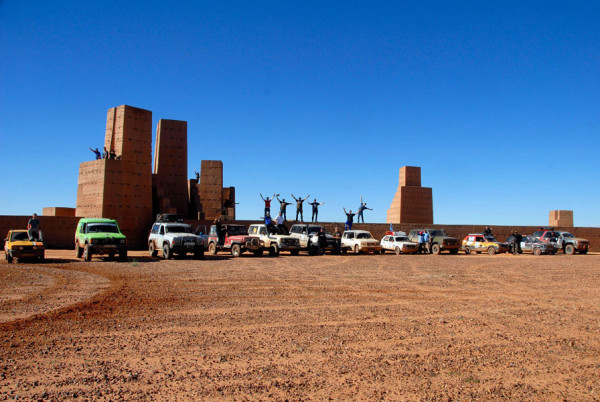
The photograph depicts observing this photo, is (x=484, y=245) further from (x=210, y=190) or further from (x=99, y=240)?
(x=99, y=240)

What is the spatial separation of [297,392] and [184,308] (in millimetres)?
5027

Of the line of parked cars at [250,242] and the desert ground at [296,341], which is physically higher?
the line of parked cars at [250,242]

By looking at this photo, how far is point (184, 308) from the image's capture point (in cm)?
959

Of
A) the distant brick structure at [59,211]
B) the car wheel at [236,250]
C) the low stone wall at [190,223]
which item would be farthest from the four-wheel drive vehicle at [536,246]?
the distant brick structure at [59,211]

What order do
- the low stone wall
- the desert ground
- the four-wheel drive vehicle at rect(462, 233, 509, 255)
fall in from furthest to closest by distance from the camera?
1. the four-wheel drive vehicle at rect(462, 233, 509, 255)
2. the low stone wall
3. the desert ground

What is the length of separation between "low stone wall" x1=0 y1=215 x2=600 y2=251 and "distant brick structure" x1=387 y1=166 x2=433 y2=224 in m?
3.30

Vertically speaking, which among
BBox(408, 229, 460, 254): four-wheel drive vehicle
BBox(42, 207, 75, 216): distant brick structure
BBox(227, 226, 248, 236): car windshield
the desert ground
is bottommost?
the desert ground

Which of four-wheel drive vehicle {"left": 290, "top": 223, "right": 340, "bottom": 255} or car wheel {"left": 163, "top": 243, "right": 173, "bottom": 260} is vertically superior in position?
four-wheel drive vehicle {"left": 290, "top": 223, "right": 340, "bottom": 255}

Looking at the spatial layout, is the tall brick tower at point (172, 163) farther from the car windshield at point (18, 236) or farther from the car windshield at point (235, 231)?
the car windshield at point (18, 236)

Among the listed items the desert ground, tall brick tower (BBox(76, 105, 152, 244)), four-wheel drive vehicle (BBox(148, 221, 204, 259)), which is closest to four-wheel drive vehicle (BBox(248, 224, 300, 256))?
four-wheel drive vehicle (BBox(148, 221, 204, 259))

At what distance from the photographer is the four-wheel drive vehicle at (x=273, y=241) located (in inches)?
978

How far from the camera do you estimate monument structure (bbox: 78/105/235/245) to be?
2898 centimetres

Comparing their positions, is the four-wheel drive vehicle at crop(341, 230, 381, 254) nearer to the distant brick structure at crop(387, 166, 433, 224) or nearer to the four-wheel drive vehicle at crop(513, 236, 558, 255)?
the four-wheel drive vehicle at crop(513, 236, 558, 255)

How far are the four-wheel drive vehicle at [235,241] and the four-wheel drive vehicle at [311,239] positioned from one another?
3.06 metres
